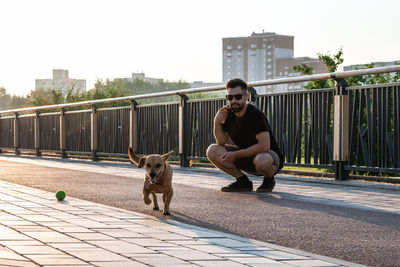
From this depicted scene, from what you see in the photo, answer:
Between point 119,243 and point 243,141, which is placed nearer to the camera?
point 119,243

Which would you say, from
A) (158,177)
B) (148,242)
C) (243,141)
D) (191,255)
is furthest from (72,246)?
(243,141)

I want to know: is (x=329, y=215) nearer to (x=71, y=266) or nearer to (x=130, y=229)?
(x=130, y=229)

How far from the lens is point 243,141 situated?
8273mm

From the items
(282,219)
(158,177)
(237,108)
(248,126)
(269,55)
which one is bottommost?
(282,219)

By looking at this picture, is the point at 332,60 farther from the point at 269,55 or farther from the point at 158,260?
the point at 269,55

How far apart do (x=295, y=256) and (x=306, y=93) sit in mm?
6381

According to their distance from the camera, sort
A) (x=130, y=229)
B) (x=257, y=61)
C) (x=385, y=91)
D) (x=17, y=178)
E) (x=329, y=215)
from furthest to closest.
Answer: (x=257, y=61) → (x=17, y=178) → (x=385, y=91) → (x=329, y=215) → (x=130, y=229)

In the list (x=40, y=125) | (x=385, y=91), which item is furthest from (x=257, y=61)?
(x=385, y=91)

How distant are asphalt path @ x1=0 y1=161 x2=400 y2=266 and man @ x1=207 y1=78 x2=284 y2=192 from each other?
1.03ft

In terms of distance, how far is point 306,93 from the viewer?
10.4 metres

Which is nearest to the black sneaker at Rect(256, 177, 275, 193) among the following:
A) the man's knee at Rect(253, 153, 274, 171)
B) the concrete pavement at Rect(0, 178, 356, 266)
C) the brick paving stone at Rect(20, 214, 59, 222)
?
the man's knee at Rect(253, 153, 274, 171)

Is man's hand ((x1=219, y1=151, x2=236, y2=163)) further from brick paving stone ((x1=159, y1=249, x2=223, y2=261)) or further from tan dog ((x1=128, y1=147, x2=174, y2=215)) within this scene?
brick paving stone ((x1=159, y1=249, x2=223, y2=261))

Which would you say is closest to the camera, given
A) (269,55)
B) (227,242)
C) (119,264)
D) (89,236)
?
(119,264)

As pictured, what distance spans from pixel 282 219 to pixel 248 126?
90.5 inches
